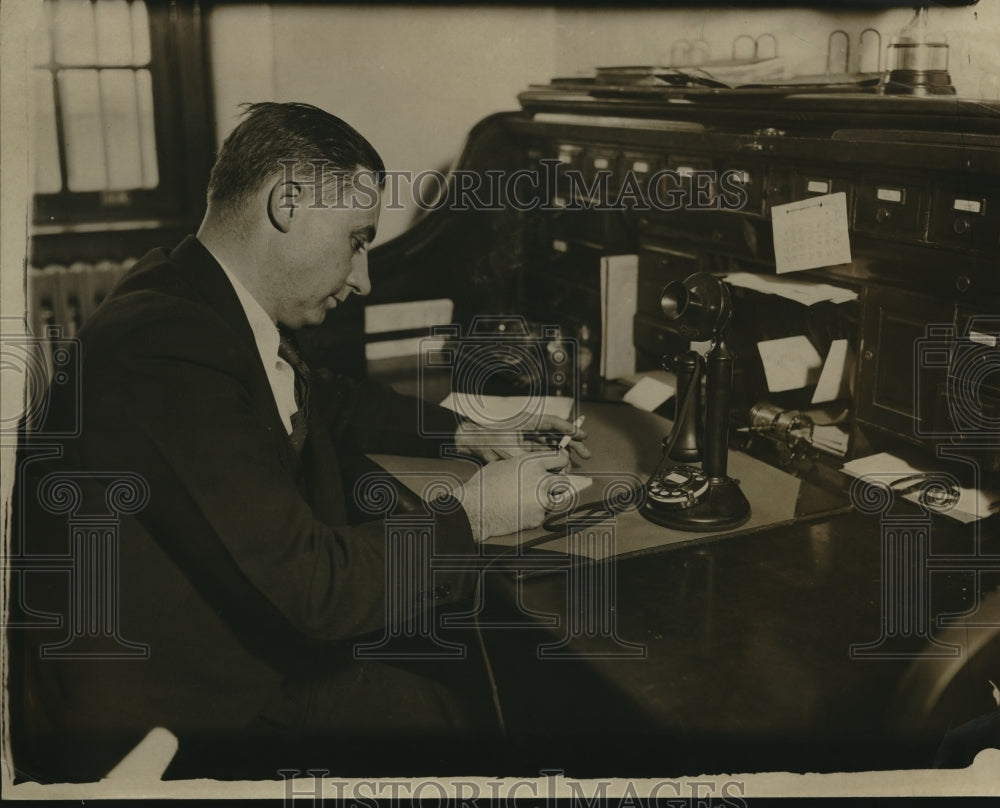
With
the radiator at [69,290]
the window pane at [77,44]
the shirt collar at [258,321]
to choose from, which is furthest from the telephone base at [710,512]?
the radiator at [69,290]

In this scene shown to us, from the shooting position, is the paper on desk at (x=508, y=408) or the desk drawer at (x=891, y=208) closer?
the desk drawer at (x=891, y=208)

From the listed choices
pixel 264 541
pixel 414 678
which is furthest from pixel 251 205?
pixel 414 678

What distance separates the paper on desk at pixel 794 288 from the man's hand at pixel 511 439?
0.45 meters

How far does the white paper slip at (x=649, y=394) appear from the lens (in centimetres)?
200

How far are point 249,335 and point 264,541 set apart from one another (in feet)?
1.13

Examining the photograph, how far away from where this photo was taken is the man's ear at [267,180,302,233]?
1290mm

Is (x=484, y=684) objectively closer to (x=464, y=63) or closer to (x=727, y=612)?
(x=727, y=612)

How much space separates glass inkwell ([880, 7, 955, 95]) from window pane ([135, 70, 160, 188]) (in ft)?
7.77

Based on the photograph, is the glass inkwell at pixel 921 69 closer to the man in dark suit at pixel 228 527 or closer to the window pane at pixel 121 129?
the man in dark suit at pixel 228 527

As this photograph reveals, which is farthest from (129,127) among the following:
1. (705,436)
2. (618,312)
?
(705,436)

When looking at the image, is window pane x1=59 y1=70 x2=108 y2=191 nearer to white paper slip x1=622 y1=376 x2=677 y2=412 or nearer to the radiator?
the radiator

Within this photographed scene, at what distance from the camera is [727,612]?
116 cm

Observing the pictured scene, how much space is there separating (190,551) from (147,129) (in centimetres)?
239

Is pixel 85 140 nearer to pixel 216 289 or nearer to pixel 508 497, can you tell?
pixel 216 289
